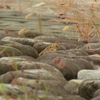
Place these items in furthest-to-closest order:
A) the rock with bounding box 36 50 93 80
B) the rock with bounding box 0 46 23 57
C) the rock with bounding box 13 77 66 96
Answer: the rock with bounding box 0 46 23 57
the rock with bounding box 36 50 93 80
the rock with bounding box 13 77 66 96

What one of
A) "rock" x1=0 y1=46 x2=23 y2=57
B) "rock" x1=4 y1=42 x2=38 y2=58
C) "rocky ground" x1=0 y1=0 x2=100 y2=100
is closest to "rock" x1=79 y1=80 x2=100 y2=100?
"rocky ground" x1=0 y1=0 x2=100 y2=100

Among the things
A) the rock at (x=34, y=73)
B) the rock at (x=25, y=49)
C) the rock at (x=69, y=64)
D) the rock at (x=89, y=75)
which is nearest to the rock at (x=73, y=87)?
the rock at (x=34, y=73)

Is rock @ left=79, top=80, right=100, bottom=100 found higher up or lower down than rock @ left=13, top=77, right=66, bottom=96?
lower down

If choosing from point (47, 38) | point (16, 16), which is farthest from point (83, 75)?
point (16, 16)

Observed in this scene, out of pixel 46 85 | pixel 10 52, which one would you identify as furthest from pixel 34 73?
pixel 10 52

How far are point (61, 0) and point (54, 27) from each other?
3552 mm

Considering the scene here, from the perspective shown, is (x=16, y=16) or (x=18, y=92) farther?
(x=16, y=16)

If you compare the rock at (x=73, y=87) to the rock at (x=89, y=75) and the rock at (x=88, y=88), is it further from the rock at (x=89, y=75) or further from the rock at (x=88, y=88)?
the rock at (x=89, y=75)

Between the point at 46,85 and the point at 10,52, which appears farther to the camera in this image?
the point at 10,52

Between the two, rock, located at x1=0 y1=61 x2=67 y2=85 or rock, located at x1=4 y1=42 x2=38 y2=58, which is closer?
rock, located at x1=0 y1=61 x2=67 y2=85

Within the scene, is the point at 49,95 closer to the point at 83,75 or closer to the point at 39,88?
the point at 39,88

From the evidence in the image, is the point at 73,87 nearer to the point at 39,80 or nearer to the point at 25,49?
the point at 39,80

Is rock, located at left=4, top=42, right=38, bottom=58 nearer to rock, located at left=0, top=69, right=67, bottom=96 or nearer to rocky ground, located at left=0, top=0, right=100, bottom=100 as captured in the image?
rocky ground, located at left=0, top=0, right=100, bottom=100

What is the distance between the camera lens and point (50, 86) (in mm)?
2182
